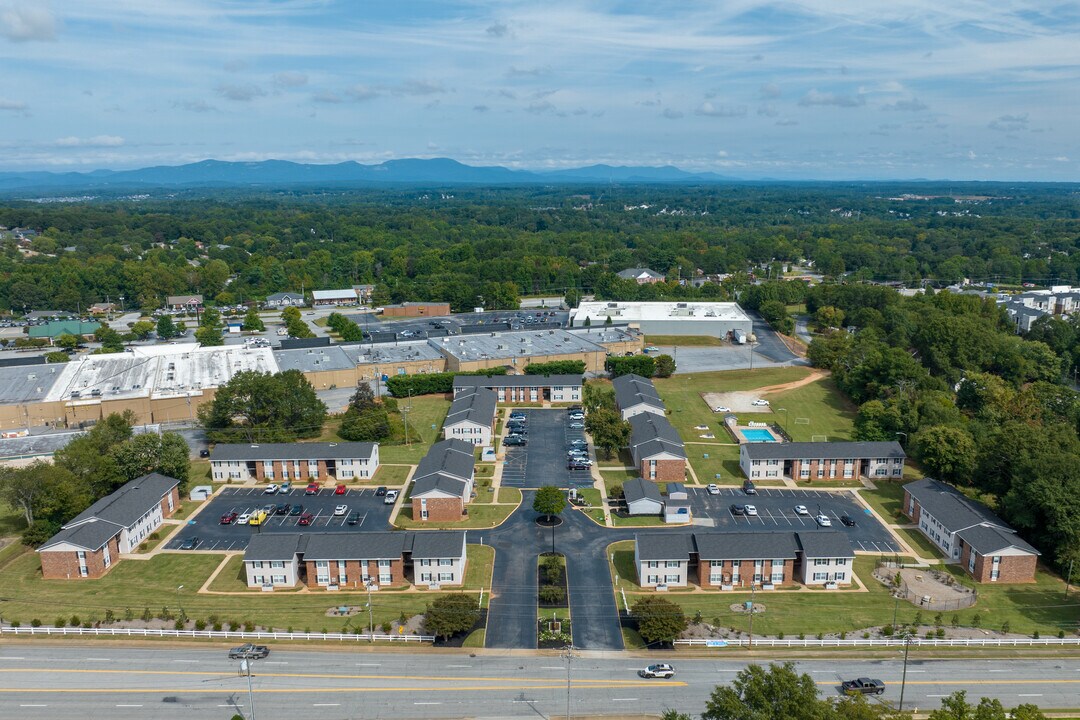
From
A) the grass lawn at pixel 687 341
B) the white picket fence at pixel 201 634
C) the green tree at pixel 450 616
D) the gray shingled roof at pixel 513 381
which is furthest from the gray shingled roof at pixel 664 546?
the grass lawn at pixel 687 341

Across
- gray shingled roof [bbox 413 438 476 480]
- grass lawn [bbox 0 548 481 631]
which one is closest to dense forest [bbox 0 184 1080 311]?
gray shingled roof [bbox 413 438 476 480]

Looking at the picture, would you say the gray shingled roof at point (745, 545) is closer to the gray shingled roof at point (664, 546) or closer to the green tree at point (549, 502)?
the gray shingled roof at point (664, 546)

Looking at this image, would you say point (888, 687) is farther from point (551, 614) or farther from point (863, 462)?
point (863, 462)

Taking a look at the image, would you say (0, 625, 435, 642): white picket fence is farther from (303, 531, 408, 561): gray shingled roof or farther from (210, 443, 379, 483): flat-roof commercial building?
(210, 443, 379, 483): flat-roof commercial building

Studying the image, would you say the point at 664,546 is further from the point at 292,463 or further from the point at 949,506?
the point at 292,463

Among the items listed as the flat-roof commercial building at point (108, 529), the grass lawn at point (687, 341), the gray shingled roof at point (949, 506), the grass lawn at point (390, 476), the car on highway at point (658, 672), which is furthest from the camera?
the grass lawn at point (687, 341)

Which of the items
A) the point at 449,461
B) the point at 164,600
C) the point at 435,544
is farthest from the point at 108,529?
the point at 449,461
